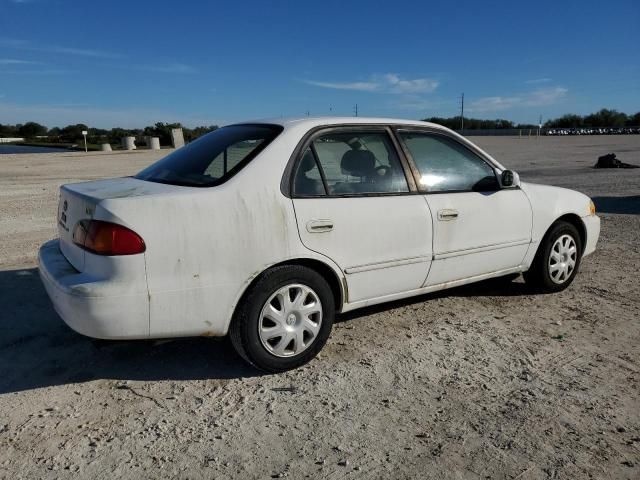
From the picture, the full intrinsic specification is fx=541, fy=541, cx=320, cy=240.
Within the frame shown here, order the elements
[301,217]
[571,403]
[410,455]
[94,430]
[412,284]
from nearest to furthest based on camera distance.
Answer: [410,455]
[94,430]
[571,403]
[301,217]
[412,284]

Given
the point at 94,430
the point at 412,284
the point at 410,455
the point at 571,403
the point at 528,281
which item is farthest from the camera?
the point at 528,281

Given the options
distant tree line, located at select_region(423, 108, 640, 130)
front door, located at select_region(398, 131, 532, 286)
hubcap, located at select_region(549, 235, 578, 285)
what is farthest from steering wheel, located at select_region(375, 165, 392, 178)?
distant tree line, located at select_region(423, 108, 640, 130)

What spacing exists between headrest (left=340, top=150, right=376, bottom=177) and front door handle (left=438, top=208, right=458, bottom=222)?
611 mm

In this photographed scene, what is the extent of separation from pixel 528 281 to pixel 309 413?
2.85 m

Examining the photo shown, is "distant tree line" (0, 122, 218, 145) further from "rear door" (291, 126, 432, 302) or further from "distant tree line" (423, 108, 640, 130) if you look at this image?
"distant tree line" (423, 108, 640, 130)

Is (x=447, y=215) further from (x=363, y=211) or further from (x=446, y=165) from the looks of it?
(x=363, y=211)

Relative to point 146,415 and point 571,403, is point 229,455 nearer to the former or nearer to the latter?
point 146,415

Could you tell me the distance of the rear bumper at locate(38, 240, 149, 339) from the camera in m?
2.83

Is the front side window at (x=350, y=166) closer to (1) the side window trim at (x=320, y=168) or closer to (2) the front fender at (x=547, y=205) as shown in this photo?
(1) the side window trim at (x=320, y=168)

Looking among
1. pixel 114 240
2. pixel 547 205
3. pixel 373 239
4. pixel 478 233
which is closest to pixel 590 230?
pixel 547 205

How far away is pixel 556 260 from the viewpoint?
15.9ft

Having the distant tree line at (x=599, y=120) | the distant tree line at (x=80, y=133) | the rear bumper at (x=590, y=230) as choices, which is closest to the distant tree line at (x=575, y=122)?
the distant tree line at (x=599, y=120)

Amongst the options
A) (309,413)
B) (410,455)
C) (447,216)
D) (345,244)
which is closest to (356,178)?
(345,244)

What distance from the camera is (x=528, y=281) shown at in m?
4.93
